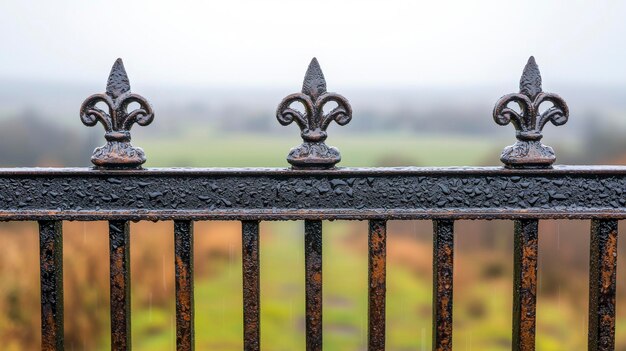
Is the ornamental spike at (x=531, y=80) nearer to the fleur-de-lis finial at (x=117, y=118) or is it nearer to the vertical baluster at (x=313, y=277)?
the vertical baluster at (x=313, y=277)

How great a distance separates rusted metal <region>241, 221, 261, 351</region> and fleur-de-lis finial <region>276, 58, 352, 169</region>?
0.22m

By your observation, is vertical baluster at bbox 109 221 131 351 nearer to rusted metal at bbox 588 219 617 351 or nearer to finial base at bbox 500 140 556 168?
finial base at bbox 500 140 556 168

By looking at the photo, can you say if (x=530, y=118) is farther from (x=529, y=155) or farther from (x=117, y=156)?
(x=117, y=156)

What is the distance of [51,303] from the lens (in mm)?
1831

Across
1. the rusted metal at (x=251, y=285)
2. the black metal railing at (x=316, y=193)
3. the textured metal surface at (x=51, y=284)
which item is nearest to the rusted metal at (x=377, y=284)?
the black metal railing at (x=316, y=193)

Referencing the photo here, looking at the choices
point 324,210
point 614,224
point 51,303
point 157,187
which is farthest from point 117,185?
point 614,224

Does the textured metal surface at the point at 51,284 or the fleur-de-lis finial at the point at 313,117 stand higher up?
the fleur-de-lis finial at the point at 313,117

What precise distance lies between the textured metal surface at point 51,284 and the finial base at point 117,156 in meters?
0.21

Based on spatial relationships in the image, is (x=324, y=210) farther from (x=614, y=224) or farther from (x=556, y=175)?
(x=614, y=224)

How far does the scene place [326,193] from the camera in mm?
1742

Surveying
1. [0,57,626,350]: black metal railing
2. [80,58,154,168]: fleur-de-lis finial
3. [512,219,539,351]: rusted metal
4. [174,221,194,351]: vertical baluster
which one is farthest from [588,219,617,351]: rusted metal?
[80,58,154,168]: fleur-de-lis finial

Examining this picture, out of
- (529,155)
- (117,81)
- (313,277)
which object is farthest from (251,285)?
(529,155)

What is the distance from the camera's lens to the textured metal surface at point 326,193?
1.74 metres

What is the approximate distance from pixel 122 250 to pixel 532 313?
1099mm
